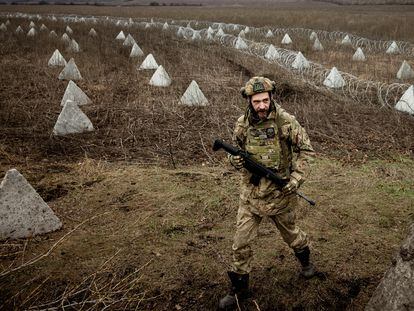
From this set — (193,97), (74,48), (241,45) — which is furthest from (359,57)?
(74,48)

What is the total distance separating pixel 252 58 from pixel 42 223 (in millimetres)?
13216

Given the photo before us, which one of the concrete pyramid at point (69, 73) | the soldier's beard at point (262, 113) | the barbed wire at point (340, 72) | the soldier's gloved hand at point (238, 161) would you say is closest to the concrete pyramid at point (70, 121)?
the concrete pyramid at point (69, 73)

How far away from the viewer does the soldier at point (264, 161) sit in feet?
10.4

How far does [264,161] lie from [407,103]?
7241 millimetres

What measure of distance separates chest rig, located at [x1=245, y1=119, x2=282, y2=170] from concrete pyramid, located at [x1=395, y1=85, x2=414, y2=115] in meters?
7.11

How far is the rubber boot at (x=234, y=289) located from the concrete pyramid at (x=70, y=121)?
5.43 metres

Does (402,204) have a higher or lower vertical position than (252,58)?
higher

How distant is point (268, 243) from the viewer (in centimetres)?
439

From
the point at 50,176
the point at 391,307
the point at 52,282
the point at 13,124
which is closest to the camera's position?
the point at 391,307

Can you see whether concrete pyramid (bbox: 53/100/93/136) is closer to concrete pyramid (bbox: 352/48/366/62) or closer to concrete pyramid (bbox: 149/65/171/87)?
concrete pyramid (bbox: 149/65/171/87)

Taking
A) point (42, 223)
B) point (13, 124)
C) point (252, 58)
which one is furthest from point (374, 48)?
point (42, 223)

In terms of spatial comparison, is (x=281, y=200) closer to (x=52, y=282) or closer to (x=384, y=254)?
(x=384, y=254)

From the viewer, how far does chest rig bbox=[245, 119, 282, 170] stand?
3227mm

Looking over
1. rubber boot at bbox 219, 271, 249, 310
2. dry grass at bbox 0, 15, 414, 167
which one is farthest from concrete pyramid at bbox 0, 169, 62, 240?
rubber boot at bbox 219, 271, 249, 310
